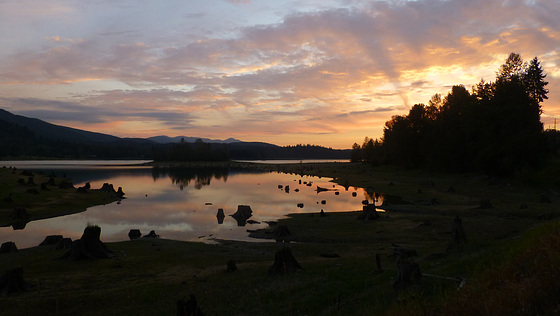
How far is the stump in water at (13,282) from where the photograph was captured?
1902 centimetres

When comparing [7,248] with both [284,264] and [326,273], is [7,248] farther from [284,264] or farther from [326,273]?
[326,273]

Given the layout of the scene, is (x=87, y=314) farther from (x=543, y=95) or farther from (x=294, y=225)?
(x=543, y=95)

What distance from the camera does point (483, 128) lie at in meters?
67.8

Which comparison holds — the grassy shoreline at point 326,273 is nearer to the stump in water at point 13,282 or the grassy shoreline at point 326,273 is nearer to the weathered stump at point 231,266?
the stump in water at point 13,282

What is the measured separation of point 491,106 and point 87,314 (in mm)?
70911

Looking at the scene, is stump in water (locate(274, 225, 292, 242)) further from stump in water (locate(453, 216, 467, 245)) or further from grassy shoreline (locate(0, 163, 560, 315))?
stump in water (locate(453, 216, 467, 245))

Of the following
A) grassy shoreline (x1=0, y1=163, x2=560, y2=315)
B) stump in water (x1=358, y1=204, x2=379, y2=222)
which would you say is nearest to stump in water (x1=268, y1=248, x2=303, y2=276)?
grassy shoreline (x1=0, y1=163, x2=560, y2=315)

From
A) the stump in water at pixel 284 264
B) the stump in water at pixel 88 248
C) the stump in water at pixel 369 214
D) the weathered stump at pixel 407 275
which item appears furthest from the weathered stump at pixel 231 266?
the stump in water at pixel 369 214

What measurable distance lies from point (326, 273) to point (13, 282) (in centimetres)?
1635

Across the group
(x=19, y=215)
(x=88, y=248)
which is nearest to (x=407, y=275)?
(x=88, y=248)

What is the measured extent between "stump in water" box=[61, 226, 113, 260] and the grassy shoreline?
0.86 meters

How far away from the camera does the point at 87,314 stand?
16219 mm

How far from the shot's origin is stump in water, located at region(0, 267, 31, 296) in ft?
62.4

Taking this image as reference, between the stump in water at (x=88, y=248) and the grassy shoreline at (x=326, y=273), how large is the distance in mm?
858
